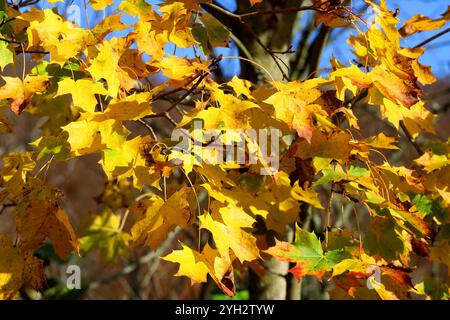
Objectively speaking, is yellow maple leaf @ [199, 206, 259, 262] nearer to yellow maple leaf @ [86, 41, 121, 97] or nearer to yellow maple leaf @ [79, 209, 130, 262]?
yellow maple leaf @ [86, 41, 121, 97]

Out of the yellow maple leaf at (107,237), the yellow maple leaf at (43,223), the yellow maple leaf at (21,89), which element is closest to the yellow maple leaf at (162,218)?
the yellow maple leaf at (43,223)

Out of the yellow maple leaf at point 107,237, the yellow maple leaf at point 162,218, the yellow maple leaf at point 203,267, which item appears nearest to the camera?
the yellow maple leaf at point 203,267

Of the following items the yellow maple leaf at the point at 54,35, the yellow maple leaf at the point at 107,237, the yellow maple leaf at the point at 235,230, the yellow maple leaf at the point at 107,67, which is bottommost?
the yellow maple leaf at the point at 235,230

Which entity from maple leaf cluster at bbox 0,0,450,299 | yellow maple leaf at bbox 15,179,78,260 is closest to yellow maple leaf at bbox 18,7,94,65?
maple leaf cluster at bbox 0,0,450,299

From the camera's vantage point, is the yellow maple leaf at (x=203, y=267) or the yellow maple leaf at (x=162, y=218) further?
the yellow maple leaf at (x=162, y=218)

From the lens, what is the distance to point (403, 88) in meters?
1.28

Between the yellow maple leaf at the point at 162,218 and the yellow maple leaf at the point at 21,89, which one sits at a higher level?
the yellow maple leaf at the point at 21,89

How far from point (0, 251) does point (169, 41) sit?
601mm

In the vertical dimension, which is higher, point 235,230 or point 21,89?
point 21,89

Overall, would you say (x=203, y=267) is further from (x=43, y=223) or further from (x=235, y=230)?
(x=43, y=223)

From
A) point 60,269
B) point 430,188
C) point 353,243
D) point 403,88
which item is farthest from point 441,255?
point 60,269

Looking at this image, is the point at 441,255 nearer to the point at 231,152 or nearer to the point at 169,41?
the point at 231,152

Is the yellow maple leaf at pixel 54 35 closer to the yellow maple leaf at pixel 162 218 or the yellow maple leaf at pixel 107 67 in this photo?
the yellow maple leaf at pixel 107 67

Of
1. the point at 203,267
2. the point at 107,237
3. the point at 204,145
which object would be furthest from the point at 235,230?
the point at 107,237
